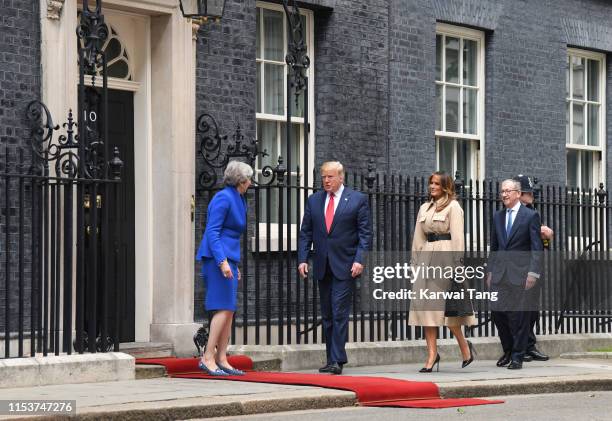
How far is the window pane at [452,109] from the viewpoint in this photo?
18.0 m

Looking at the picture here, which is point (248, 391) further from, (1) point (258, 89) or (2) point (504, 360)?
(1) point (258, 89)

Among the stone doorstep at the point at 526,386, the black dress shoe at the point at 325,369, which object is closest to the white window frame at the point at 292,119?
the black dress shoe at the point at 325,369

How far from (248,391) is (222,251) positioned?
1472mm

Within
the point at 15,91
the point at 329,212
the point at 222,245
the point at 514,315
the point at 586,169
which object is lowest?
the point at 514,315

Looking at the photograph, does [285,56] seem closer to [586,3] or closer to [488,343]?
Answer: [488,343]

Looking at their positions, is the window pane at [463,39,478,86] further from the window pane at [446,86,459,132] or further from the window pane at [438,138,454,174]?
the window pane at [438,138,454,174]

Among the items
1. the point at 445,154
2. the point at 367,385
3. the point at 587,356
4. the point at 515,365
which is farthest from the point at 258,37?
the point at 367,385

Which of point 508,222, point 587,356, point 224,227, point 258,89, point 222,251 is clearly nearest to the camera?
point 222,251

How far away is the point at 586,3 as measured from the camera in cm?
1980

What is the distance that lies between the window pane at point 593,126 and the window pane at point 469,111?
2.44 meters

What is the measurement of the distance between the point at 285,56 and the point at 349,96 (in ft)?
3.97

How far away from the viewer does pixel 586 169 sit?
2012 centimetres

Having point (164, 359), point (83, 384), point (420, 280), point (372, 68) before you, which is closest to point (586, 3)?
point (372, 68)

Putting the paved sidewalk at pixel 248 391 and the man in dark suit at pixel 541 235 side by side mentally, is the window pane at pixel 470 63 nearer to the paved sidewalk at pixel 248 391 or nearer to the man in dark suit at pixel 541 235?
the man in dark suit at pixel 541 235
